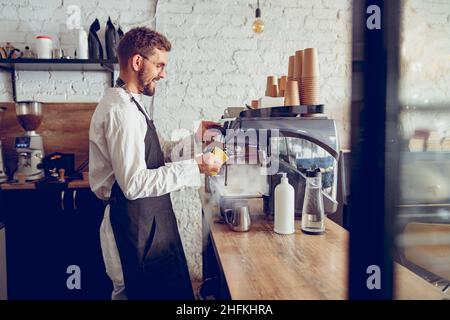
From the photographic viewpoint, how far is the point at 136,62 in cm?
181

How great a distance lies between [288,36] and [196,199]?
5.10 ft

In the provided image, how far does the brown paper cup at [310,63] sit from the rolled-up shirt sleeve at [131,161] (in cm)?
73

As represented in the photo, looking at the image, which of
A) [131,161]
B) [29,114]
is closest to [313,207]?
[131,161]

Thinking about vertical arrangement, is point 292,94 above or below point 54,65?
below

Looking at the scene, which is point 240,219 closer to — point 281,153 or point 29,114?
point 281,153

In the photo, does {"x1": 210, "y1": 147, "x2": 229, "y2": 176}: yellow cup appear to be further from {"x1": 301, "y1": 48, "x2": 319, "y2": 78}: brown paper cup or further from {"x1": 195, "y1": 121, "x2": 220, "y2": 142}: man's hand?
{"x1": 195, "y1": 121, "x2": 220, "y2": 142}: man's hand

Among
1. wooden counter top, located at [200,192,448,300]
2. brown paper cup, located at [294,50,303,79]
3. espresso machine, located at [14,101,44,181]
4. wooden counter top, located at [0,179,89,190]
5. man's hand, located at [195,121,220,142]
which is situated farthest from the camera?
espresso machine, located at [14,101,44,181]

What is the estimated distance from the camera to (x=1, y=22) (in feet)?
9.84

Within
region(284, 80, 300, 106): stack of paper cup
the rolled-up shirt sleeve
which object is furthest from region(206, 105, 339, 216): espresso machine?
the rolled-up shirt sleeve

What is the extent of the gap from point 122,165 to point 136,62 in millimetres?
529

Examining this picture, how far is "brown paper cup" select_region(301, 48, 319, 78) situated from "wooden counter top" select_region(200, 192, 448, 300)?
0.66 metres

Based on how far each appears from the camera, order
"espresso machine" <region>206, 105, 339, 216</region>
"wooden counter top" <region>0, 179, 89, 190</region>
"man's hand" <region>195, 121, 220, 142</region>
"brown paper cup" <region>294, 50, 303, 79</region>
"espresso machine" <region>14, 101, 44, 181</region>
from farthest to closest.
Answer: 1. "espresso machine" <region>14, 101, 44, 181</region>
2. "wooden counter top" <region>0, 179, 89, 190</region>
3. "man's hand" <region>195, 121, 220, 142</region>
4. "brown paper cup" <region>294, 50, 303, 79</region>
5. "espresso machine" <region>206, 105, 339, 216</region>

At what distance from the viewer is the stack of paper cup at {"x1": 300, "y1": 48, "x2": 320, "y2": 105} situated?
1.69m

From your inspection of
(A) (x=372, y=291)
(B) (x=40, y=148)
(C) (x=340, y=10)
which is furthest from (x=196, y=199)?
(A) (x=372, y=291)
